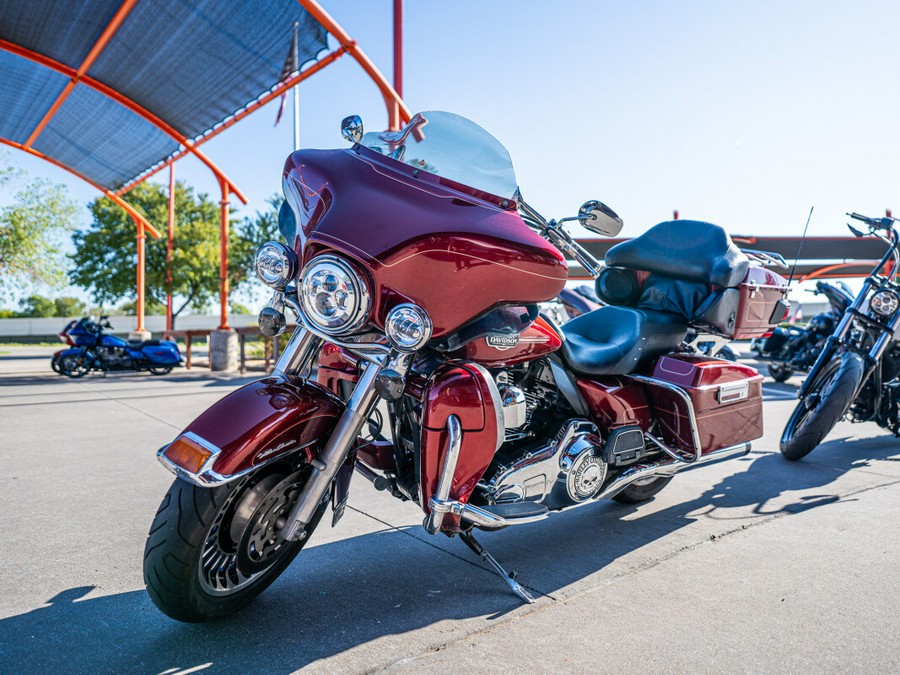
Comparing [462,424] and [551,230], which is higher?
[551,230]

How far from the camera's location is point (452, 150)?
99.3 inches

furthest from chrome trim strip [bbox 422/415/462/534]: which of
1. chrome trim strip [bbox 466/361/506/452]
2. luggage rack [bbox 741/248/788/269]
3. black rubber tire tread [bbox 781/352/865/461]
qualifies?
black rubber tire tread [bbox 781/352/865/461]

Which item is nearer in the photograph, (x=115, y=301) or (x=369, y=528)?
(x=369, y=528)

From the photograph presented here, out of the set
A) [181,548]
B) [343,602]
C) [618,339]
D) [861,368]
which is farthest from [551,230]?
[861,368]

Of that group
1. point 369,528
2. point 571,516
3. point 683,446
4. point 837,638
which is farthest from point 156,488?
point 837,638

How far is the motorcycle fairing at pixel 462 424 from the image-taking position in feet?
7.64

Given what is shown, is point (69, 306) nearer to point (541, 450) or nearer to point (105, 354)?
point (105, 354)

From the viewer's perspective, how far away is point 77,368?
13.0 meters

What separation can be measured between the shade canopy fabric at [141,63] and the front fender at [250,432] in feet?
29.2

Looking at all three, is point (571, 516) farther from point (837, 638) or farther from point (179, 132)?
point (179, 132)

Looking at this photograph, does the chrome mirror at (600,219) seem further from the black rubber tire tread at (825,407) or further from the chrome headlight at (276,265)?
the black rubber tire tread at (825,407)

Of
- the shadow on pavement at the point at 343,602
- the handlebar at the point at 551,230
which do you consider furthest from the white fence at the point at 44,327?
the handlebar at the point at 551,230

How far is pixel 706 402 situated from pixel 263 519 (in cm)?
224

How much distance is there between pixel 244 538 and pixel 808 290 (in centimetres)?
528
